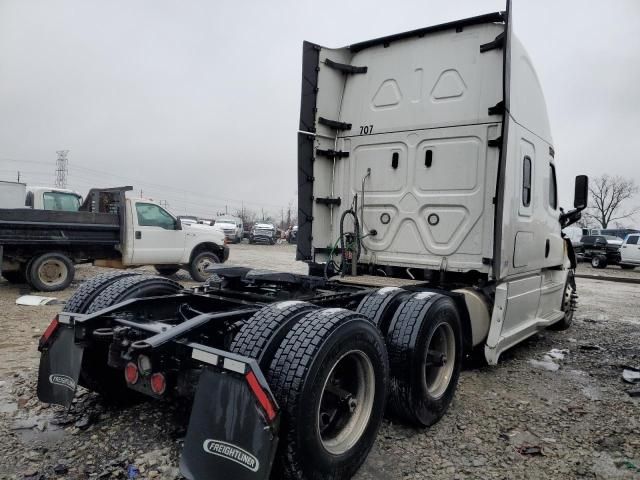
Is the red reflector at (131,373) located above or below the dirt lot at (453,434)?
above

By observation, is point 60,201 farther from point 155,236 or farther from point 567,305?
point 567,305

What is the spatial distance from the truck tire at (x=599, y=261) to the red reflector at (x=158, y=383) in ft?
80.0

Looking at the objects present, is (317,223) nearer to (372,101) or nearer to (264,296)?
(372,101)

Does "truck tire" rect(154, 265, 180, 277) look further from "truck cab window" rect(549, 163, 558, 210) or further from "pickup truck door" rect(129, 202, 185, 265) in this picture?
"truck cab window" rect(549, 163, 558, 210)

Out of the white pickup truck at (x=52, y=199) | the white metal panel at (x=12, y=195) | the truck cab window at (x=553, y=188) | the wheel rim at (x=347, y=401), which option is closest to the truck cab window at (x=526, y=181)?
the truck cab window at (x=553, y=188)

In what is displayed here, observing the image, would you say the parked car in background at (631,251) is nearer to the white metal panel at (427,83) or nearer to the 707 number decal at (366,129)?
the white metal panel at (427,83)

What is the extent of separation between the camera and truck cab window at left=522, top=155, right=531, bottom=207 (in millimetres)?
4988

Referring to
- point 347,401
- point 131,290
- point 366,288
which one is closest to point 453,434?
point 347,401

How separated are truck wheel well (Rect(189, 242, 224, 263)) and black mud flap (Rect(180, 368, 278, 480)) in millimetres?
9371

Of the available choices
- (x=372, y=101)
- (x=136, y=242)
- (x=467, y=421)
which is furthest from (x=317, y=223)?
(x=136, y=242)

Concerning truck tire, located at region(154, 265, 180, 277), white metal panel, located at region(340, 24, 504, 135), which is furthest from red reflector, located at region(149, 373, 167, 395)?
truck tire, located at region(154, 265, 180, 277)

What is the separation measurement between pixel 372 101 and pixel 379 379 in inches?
140

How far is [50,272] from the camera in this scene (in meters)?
9.09

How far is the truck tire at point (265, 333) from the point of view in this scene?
242cm
